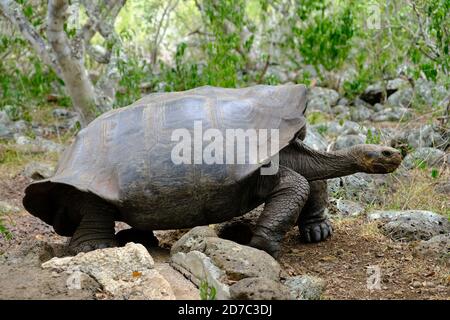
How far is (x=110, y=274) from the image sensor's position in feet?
11.4

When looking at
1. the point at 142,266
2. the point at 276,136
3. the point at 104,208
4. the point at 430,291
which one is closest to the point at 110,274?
the point at 142,266

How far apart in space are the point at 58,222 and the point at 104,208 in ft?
1.84

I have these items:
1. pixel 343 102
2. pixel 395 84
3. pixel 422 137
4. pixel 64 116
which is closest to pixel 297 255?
pixel 422 137

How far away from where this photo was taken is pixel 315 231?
4914mm

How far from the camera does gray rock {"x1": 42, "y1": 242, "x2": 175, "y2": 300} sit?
3.29 metres

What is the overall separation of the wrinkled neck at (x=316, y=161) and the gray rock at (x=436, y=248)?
2.12 feet

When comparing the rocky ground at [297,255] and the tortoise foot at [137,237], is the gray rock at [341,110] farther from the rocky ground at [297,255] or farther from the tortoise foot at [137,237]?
the tortoise foot at [137,237]

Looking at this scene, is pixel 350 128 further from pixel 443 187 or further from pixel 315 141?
pixel 443 187

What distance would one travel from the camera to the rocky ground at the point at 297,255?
3.36 metres

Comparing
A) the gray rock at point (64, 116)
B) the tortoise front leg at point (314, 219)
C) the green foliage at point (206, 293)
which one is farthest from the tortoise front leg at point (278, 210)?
the gray rock at point (64, 116)

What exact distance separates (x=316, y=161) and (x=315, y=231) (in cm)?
54

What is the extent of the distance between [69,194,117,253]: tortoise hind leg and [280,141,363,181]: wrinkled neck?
1215 millimetres

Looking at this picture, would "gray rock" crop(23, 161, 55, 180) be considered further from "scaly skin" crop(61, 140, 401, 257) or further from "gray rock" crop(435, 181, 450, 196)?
"gray rock" crop(435, 181, 450, 196)

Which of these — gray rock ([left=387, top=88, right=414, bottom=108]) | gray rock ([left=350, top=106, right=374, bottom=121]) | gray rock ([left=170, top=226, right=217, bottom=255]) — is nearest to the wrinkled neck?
gray rock ([left=170, top=226, right=217, bottom=255])
